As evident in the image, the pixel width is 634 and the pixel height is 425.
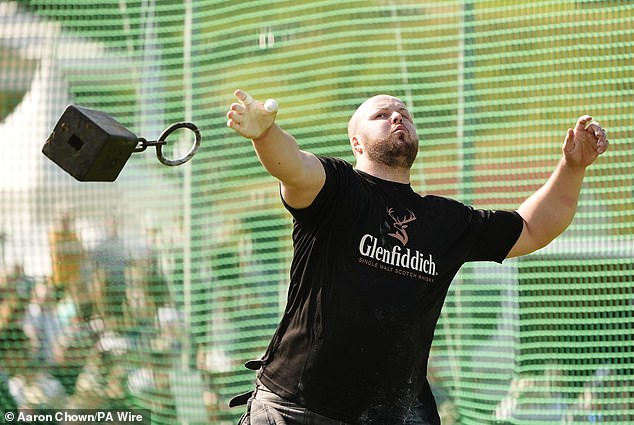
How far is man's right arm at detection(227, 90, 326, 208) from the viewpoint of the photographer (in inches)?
112

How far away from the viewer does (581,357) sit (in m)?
5.22

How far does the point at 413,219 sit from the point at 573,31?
2567mm

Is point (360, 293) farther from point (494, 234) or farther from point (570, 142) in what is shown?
point (570, 142)

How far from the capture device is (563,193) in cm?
362

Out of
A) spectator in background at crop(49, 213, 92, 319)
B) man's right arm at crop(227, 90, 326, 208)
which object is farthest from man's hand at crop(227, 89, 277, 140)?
spectator in background at crop(49, 213, 92, 319)

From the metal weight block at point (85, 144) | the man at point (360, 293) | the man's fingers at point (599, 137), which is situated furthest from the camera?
the man's fingers at point (599, 137)

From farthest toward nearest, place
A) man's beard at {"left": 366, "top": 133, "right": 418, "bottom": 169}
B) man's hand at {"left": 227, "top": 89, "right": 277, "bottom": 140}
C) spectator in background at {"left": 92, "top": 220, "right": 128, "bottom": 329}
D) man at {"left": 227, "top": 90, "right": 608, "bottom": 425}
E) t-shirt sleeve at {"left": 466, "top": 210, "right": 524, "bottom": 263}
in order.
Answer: spectator in background at {"left": 92, "top": 220, "right": 128, "bottom": 329} → t-shirt sleeve at {"left": 466, "top": 210, "right": 524, "bottom": 263} → man's beard at {"left": 366, "top": 133, "right": 418, "bottom": 169} → man at {"left": 227, "top": 90, "right": 608, "bottom": 425} → man's hand at {"left": 227, "top": 89, "right": 277, "bottom": 140}

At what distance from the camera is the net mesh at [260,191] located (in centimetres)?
534

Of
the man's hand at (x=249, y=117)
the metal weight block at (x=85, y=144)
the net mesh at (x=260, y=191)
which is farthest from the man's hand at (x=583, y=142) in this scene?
the net mesh at (x=260, y=191)

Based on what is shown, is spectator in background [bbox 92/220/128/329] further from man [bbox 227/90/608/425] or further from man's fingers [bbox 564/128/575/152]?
man's fingers [bbox 564/128/575/152]

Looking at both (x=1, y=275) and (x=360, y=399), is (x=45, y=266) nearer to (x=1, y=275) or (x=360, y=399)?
(x=1, y=275)

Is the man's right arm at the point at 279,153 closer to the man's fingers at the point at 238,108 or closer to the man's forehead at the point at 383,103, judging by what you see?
the man's fingers at the point at 238,108

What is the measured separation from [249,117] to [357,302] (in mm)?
691

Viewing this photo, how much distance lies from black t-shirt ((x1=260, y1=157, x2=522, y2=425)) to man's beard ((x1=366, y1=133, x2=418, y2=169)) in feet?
0.31
